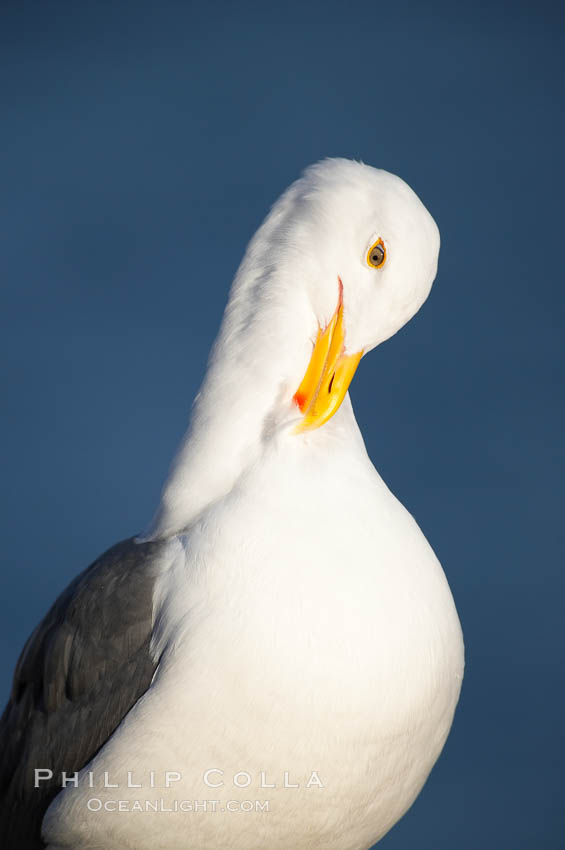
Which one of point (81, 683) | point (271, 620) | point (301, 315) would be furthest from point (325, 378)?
point (81, 683)

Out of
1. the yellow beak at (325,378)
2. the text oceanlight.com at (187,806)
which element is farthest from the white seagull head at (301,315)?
the text oceanlight.com at (187,806)

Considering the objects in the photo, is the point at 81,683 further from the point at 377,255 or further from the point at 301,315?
the point at 377,255

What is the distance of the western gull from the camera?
2035 mm

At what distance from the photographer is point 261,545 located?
2.08 metres

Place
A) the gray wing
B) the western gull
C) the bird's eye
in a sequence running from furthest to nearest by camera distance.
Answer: the bird's eye → the gray wing → the western gull

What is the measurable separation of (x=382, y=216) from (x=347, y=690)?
3.08 ft

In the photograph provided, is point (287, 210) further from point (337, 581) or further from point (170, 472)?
point (337, 581)

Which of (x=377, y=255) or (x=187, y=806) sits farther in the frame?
→ (x=377, y=255)

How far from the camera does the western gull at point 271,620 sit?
2035 millimetres

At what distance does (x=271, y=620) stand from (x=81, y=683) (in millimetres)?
448

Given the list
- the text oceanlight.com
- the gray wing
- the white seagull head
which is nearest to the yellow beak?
the white seagull head

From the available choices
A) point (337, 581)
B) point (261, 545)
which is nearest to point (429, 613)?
point (337, 581)

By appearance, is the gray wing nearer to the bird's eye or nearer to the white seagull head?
the white seagull head

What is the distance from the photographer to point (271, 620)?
6.65 ft
